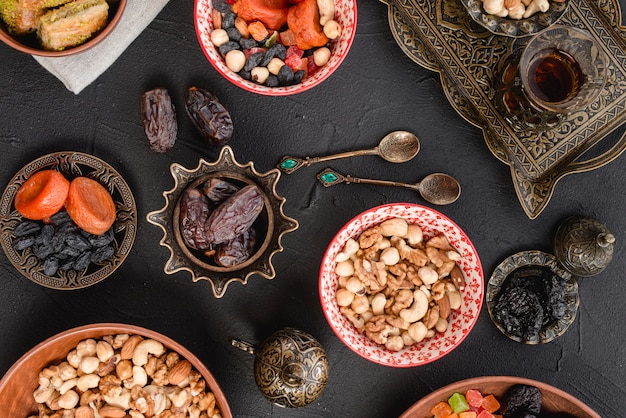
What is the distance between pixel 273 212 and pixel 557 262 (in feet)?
3.12

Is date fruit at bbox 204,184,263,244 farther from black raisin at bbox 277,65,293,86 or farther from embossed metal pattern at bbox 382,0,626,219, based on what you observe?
embossed metal pattern at bbox 382,0,626,219

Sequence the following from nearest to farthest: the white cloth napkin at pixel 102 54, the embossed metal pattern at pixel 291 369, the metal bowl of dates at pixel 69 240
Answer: the embossed metal pattern at pixel 291 369 < the metal bowl of dates at pixel 69 240 < the white cloth napkin at pixel 102 54

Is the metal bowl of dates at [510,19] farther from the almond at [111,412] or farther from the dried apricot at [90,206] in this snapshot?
the almond at [111,412]

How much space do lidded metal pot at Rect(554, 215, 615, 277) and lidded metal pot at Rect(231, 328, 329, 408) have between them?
0.85 metres

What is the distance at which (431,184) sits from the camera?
191cm

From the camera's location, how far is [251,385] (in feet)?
6.20

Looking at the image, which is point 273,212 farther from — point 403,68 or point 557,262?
point 557,262

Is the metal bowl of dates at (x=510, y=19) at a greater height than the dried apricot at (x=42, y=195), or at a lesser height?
greater

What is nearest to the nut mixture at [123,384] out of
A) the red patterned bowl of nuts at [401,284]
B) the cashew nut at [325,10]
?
the red patterned bowl of nuts at [401,284]

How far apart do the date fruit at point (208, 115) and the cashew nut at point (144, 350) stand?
0.64m

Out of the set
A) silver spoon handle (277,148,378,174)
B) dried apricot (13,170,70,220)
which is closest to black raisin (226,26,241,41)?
silver spoon handle (277,148,378,174)

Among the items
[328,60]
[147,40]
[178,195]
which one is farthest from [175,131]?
[328,60]

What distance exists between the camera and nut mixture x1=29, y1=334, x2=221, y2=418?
5.62 feet

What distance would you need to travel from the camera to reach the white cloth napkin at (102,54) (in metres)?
1.83
